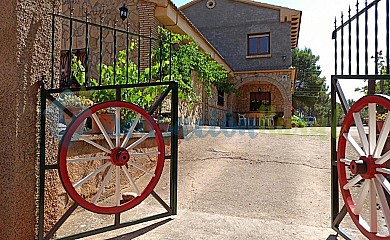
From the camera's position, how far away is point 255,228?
9.36 feet

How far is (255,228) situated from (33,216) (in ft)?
6.09

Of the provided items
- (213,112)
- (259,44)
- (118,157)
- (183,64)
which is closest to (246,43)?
(259,44)

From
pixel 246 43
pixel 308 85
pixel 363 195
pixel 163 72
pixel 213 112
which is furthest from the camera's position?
pixel 308 85

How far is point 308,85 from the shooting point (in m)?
30.9

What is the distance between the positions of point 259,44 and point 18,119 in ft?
55.3

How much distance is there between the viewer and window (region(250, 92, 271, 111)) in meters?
18.4

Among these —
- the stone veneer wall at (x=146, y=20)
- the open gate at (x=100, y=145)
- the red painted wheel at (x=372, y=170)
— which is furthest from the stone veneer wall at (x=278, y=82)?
the red painted wheel at (x=372, y=170)

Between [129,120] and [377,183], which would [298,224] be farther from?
[129,120]

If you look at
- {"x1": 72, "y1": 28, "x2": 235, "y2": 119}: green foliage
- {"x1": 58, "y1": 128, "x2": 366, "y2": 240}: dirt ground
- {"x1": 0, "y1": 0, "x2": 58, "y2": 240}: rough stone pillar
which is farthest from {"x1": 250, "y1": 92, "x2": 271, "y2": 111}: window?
{"x1": 0, "y1": 0, "x2": 58, "y2": 240}: rough stone pillar

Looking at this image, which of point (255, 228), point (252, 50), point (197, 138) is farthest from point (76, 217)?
point (252, 50)

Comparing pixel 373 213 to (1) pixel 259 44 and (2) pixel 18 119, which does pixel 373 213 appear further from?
(1) pixel 259 44

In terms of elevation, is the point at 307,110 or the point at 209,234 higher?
the point at 307,110

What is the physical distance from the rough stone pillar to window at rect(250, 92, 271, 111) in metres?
16.7

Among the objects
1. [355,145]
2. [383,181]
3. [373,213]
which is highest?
[355,145]
